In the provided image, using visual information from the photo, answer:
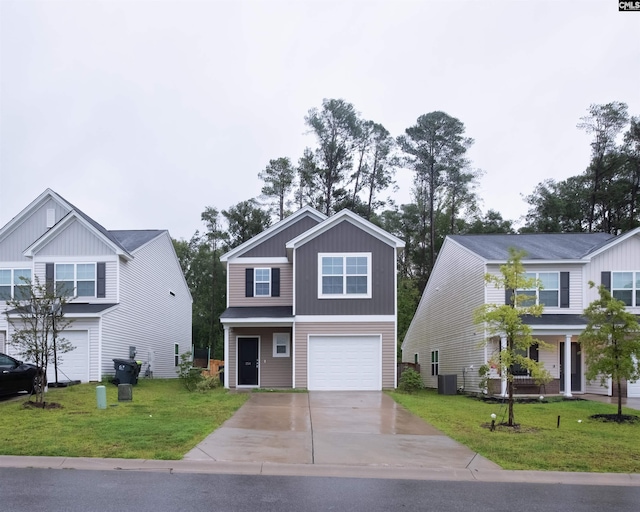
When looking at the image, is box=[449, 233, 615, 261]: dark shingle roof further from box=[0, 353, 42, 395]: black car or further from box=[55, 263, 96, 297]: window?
box=[0, 353, 42, 395]: black car

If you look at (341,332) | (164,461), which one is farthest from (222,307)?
(164,461)

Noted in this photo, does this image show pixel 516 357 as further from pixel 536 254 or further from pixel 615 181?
pixel 615 181

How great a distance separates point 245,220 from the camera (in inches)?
1753

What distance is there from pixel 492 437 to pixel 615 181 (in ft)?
119

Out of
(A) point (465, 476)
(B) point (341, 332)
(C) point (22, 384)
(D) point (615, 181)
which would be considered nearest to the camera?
(A) point (465, 476)

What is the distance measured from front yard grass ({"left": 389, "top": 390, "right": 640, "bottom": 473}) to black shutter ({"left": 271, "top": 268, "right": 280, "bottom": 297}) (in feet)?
26.4

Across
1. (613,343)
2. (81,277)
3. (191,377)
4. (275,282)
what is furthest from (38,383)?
(613,343)

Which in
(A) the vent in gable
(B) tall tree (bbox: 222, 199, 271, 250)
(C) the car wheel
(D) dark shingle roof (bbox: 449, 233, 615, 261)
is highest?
(B) tall tree (bbox: 222, 199, 271, 250)

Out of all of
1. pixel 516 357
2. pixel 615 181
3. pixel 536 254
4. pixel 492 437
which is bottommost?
pixel 492 437

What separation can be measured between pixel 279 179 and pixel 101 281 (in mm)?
23256

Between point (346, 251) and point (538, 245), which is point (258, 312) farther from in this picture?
point (538, 245)

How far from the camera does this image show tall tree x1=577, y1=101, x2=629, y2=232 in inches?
1612

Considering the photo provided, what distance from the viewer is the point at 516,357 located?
42.1ft

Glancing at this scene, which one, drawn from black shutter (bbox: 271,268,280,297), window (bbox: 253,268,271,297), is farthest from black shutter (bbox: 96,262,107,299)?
black shutter (bbox: 271,268,280,297)
